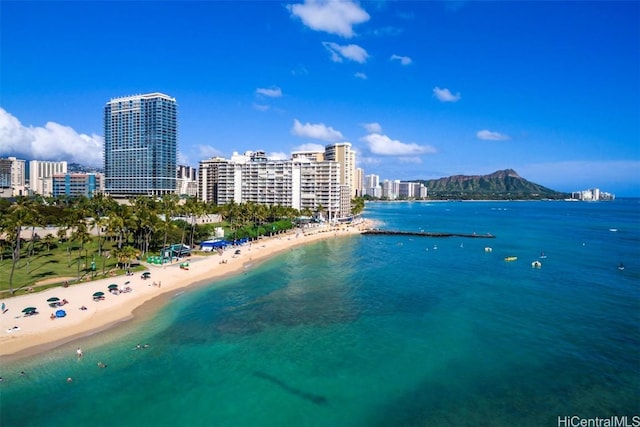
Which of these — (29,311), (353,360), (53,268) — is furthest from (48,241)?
(353,360)

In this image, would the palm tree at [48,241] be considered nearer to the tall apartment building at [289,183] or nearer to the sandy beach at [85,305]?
the sandy beach at [85,305]

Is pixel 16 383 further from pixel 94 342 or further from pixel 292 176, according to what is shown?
pixel 292 176

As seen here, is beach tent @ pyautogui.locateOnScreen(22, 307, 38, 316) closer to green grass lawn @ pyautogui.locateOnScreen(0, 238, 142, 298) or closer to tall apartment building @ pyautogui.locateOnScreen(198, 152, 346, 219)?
green grass lawn @ pyautogui.locateOnScreen(0, 238, 142, 298)

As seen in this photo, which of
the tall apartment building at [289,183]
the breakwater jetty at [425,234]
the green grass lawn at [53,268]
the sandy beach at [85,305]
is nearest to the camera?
the sandy beach at [85,305]

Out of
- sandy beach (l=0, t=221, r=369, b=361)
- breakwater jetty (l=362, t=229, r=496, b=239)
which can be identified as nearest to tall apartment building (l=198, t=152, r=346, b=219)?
breakwater jetty (l=362, t=229, r=496, b=239)

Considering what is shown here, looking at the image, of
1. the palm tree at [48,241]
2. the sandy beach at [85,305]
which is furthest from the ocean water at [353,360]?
the palm tree at [48,241]

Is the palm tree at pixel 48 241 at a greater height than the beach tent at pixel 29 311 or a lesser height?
greater
